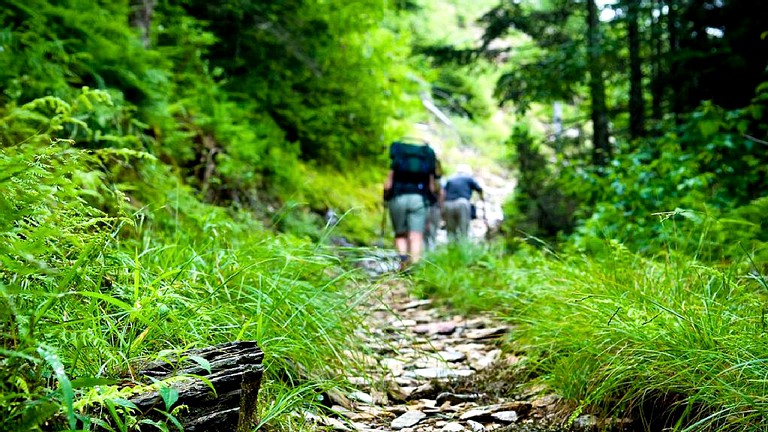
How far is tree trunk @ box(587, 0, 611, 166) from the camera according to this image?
9359 millimetres

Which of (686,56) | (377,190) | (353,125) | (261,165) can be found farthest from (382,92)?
(686,56)

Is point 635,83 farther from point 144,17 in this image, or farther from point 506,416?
point 506,416

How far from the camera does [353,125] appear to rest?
13680 mm

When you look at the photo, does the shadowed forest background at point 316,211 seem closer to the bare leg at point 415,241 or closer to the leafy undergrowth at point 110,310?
the leafy undergrowth at point 110,310

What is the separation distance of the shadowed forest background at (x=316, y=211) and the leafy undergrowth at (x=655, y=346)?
0.5 inches

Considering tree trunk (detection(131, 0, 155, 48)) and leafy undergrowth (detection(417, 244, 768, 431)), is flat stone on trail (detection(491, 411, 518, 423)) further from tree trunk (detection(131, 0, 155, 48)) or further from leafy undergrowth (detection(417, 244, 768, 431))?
tree trunk (detection(131, 0, 155, 48))

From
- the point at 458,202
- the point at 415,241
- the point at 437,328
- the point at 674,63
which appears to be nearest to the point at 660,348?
the point at 437,328

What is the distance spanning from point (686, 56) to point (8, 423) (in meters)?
8.22

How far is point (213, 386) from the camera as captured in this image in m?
1.84

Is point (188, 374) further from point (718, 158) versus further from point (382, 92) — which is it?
point (382, 92)

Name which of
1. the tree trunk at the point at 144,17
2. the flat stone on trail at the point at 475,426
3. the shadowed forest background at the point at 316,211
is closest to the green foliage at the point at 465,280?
the shadowed forest background at the point at 316,211

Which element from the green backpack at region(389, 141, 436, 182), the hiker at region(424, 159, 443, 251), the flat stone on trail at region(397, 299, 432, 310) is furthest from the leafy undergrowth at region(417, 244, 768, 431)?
the hiker at region(424, 159, 443, 251)

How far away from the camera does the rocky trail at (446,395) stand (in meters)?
2.58

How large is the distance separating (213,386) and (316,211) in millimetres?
9380
